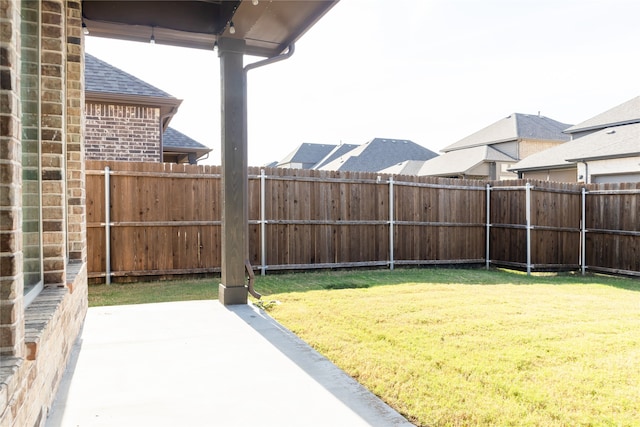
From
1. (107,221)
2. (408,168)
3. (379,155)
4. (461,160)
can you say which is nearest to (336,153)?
(379,155)

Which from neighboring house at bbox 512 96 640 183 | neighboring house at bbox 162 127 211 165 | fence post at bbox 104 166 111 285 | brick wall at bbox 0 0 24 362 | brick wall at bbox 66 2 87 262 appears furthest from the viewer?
neighboring house at bbox 512 96 640 183

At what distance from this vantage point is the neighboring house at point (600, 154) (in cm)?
1443

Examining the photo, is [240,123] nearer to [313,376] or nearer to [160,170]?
[160,170]

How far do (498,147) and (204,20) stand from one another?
2344 cm

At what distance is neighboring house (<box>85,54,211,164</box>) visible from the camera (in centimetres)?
961

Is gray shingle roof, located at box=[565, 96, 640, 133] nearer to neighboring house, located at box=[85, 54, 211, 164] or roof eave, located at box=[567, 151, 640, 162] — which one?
roof eave, located at box=[567, 151, 640, 162]

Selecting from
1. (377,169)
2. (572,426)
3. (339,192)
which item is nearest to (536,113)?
(377,169)

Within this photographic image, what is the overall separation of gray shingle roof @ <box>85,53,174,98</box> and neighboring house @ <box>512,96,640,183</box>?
1356 cm

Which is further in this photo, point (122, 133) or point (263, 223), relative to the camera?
point (122, 133)

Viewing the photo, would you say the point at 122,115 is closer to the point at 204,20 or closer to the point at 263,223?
the point at 263,223

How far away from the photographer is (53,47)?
3240 mm

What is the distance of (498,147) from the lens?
25.7 meters

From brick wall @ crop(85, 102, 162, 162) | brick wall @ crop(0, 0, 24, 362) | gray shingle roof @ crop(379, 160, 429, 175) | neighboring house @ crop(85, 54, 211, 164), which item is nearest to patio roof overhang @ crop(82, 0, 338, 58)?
brick wall @ crop(0, 0, 24, 362)

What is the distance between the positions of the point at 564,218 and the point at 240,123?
7699 mm
